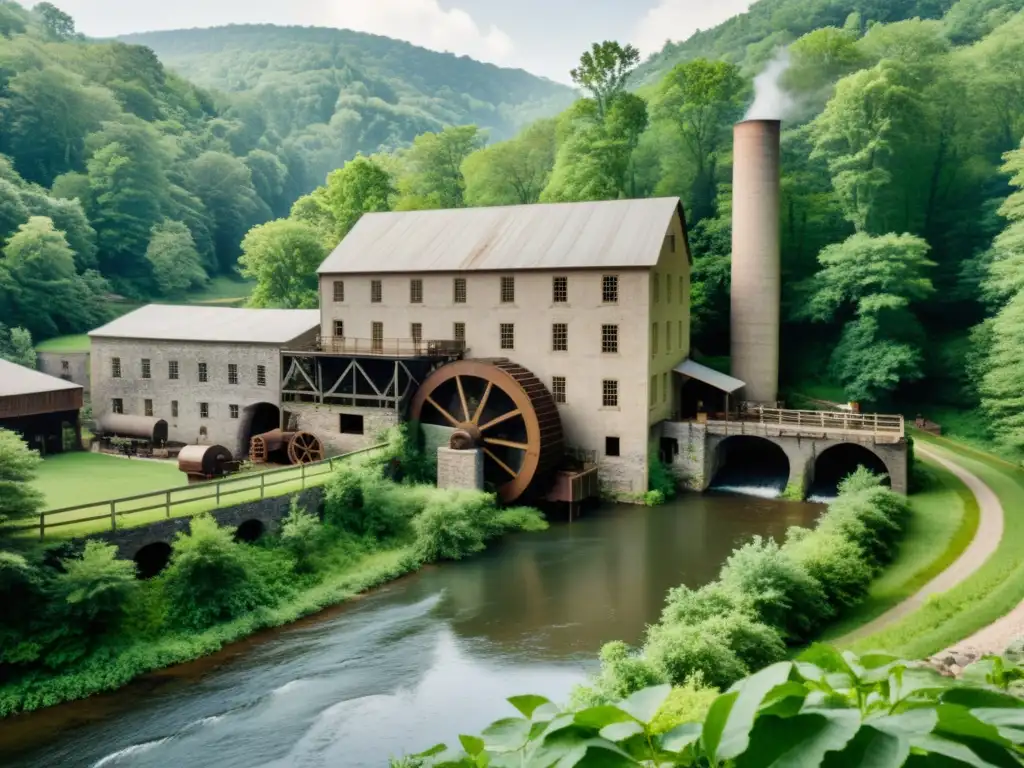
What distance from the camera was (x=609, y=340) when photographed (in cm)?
3027

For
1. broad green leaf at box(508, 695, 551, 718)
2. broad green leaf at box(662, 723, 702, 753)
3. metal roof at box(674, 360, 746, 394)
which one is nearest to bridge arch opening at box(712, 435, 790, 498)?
metal roof at box(674, 360, 746, 394)

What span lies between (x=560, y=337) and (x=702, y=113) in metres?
23.2

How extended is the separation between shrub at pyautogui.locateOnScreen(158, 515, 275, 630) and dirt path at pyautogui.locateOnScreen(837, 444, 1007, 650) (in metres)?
12.3

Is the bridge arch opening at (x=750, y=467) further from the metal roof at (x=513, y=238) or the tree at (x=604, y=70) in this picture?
the tree at (x=604, y=70)

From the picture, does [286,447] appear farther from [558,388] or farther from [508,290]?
[558,388]

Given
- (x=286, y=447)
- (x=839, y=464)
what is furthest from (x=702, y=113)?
(x=286, y=447)

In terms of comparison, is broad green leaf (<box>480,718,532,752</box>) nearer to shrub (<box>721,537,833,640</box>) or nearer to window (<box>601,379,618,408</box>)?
shrub (<box>721,537,833,640</box>)

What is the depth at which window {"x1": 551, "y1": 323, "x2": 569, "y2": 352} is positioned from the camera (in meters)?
30.8

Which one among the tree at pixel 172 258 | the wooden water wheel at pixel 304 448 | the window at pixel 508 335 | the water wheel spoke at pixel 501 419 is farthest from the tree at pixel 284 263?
the water wheel spoke at pixel 501 419

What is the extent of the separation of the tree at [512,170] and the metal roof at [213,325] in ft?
62.9

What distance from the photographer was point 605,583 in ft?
72.6

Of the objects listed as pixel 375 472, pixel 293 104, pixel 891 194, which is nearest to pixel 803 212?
pixel 891 194

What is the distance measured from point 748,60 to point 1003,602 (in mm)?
52662

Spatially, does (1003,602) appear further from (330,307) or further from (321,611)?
(330,307)
